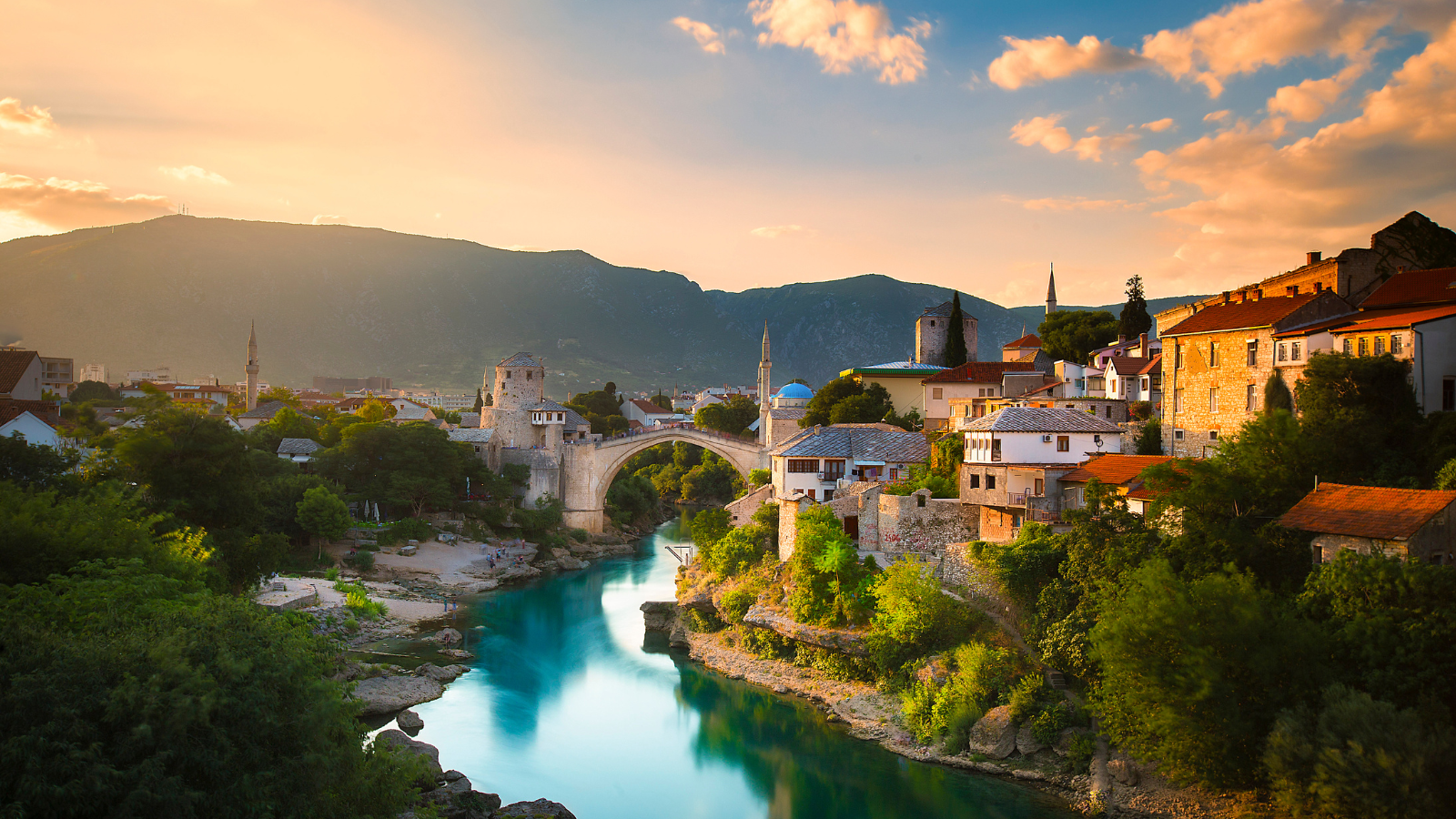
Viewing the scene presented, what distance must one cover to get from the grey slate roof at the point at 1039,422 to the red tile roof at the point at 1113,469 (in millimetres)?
1053

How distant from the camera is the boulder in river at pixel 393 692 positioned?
795 inches

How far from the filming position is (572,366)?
394ft

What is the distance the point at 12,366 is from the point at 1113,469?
35700 mm

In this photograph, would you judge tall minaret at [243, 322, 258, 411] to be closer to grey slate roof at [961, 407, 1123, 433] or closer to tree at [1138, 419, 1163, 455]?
grey slate roof at [961, 407, 1123, 433]

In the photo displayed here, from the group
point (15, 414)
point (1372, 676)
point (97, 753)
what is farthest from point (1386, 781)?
point (15, 414)

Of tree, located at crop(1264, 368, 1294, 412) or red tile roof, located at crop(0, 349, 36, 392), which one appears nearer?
tree, located at crop(1264, 368, 1294, 412)

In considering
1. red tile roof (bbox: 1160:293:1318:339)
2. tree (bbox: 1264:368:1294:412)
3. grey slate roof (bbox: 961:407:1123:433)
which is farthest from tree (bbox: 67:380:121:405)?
tree (bbox: 1264:368:1294:412)

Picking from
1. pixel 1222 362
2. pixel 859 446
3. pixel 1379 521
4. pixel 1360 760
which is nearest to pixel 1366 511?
pixel 1379 521

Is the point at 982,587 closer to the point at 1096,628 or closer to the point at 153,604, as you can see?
the point at 1096,628

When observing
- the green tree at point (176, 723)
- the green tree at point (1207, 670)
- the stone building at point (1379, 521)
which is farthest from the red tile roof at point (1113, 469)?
the green tree at point (176, 723)

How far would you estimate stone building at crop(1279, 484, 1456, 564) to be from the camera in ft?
43.1

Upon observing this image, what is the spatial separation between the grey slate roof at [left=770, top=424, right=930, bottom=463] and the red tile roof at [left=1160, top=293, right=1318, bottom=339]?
25.3 feet

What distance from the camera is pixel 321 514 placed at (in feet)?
107

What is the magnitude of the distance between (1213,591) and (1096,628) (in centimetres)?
223
